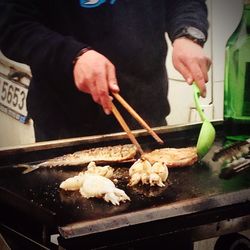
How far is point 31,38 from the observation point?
198 centimetres

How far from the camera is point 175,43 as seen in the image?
2262 millimetres

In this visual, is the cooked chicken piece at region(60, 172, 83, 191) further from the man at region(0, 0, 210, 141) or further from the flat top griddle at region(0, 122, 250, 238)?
the man at region(0, 0, 210, 141)

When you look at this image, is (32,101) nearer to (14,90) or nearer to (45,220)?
(14,90)

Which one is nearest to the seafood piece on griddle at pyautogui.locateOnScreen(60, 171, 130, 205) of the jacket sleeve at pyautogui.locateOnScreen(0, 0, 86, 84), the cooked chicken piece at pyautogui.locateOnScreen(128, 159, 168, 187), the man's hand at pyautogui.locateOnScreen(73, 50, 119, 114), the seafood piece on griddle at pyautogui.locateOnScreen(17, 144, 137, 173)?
the cooked chicken piece at pyautogui.locateOnScreen(128, 159, 168, 187)

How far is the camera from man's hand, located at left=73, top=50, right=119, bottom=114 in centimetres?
200

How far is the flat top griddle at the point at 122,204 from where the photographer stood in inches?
51.7

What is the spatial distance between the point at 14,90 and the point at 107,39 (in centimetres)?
44

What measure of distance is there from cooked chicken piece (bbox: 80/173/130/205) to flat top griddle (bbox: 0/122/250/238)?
0.06 feet

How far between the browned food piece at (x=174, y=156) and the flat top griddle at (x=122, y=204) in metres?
0.03

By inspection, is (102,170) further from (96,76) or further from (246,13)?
(246,13)

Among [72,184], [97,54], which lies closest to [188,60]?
[97,54]

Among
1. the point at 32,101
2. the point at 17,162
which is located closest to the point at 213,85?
the point at 32,101

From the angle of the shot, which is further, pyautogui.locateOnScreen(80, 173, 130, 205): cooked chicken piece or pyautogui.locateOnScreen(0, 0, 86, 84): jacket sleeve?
pyautogui.locateOnScreen(0, 0, 86, 84): jacket sleeve

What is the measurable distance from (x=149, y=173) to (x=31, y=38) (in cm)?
75
